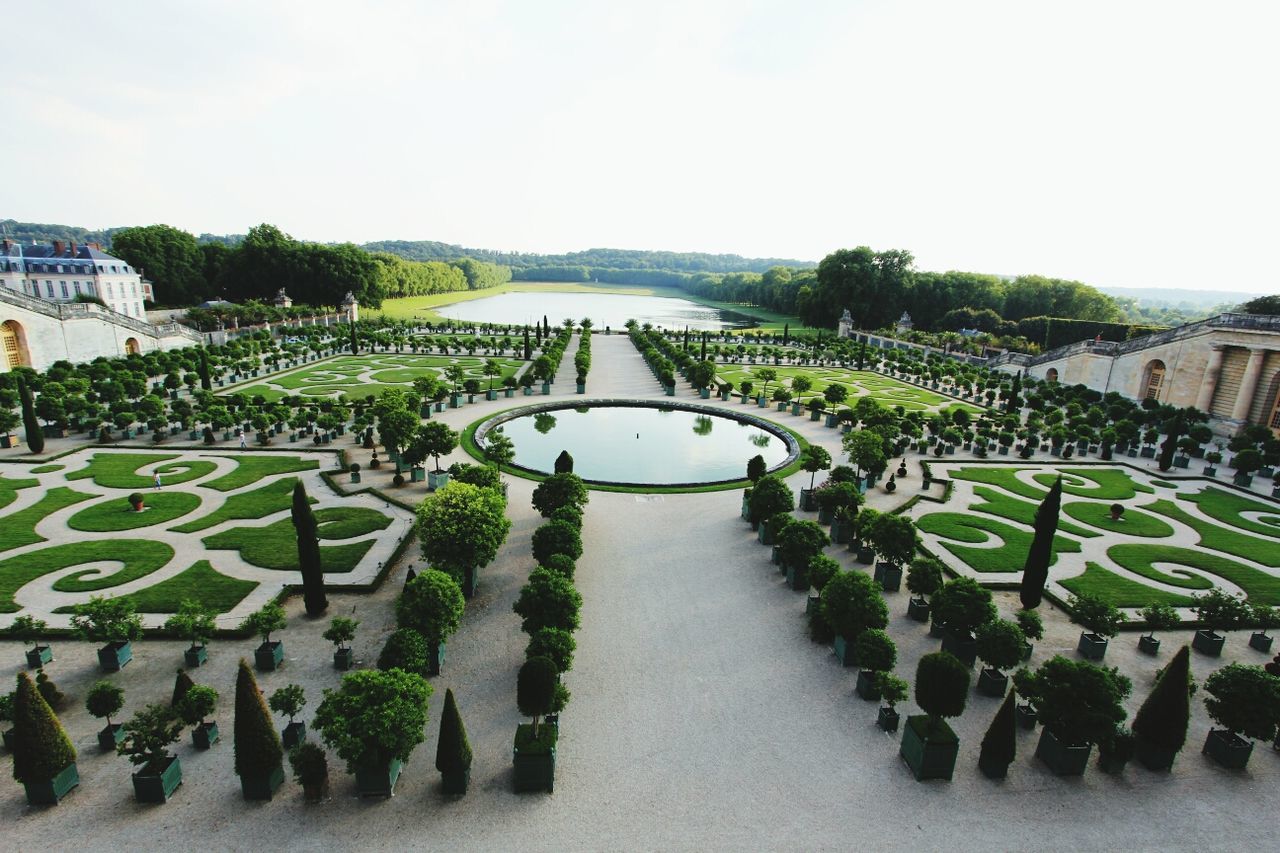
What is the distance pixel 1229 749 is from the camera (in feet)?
46.1

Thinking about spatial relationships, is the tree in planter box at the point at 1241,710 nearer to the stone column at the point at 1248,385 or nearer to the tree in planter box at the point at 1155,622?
the tree in planter box at the point at 1155,622

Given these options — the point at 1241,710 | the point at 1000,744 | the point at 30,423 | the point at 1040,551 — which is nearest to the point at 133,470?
the point at 30,423

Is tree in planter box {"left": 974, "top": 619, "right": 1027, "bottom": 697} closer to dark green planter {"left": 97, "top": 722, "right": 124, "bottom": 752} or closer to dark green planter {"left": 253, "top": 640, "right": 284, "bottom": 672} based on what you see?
dark green planter {"left": 253, "top": 640, "right": 284, "bottom": 672}

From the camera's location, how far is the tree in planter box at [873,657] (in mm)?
15625

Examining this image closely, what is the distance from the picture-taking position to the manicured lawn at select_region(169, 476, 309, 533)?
2497cm

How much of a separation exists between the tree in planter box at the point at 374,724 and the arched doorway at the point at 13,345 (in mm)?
59247

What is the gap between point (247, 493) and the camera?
28344mm

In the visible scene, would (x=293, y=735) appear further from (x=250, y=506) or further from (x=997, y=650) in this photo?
(x=997, y=650)

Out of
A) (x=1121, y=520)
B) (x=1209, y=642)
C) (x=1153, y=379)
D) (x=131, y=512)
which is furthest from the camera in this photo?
(x=1153, y=379)

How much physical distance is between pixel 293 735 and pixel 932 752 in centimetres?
1376

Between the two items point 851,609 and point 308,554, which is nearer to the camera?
point 851,609

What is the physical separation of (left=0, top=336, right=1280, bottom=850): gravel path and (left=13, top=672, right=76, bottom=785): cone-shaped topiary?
876 millimetres

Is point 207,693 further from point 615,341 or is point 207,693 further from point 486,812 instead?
point 615,341

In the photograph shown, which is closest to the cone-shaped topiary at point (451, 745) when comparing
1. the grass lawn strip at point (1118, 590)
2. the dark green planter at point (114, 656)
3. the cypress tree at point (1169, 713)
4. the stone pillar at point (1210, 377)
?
the dark green planter at point (114, 656)
